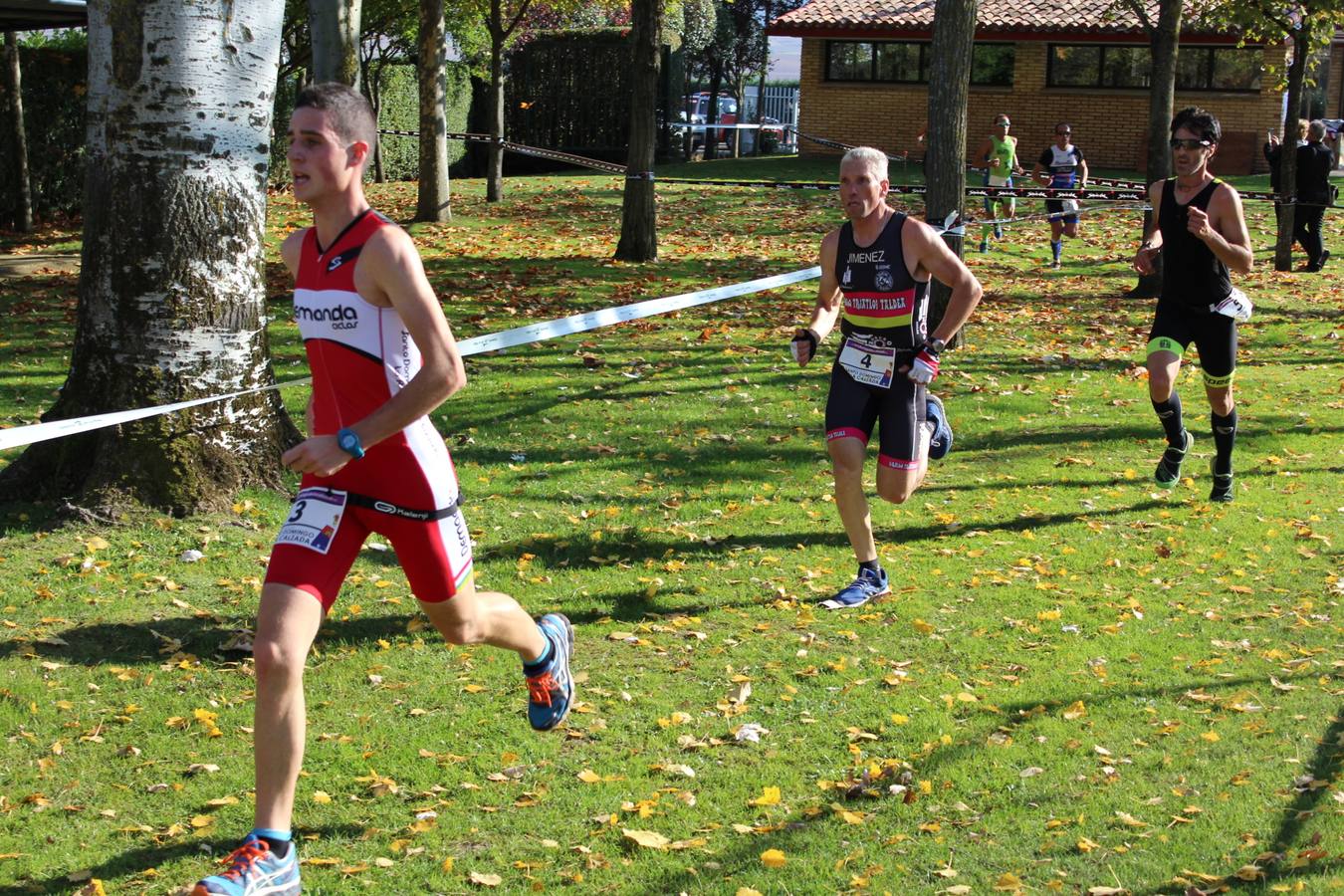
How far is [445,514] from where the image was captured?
439cm

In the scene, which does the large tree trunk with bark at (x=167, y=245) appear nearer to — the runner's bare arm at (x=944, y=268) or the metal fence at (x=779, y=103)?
the runner's bare arm at (x=944, y=268)

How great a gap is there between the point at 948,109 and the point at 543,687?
30.3 feet

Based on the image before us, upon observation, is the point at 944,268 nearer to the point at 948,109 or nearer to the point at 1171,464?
the point at 1171,464

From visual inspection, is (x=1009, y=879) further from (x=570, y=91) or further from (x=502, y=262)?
(x=570, y=91)

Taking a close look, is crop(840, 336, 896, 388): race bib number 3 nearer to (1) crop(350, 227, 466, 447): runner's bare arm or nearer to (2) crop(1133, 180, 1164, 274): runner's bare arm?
(2) crop(1133, 180, 1164, 274): runner's bare arm

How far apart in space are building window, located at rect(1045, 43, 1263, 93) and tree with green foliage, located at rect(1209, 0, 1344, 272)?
1779cm

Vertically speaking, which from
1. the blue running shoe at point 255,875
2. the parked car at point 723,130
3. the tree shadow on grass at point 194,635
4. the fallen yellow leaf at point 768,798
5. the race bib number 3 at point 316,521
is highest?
the parked car at point 723,130

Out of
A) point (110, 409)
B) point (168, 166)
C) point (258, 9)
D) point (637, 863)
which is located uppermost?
point (258, 9)

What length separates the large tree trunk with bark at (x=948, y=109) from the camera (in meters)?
12.7

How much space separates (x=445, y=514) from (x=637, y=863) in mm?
1209

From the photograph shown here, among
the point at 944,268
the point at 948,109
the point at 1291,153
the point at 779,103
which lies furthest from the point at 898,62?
the point at 944,268

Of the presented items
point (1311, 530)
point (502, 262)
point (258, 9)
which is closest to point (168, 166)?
point (258, 9)

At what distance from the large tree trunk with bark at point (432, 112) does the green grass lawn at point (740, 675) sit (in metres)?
10.5

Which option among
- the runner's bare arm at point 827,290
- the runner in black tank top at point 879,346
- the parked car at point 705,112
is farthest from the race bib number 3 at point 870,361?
the parked car at point 705,112
